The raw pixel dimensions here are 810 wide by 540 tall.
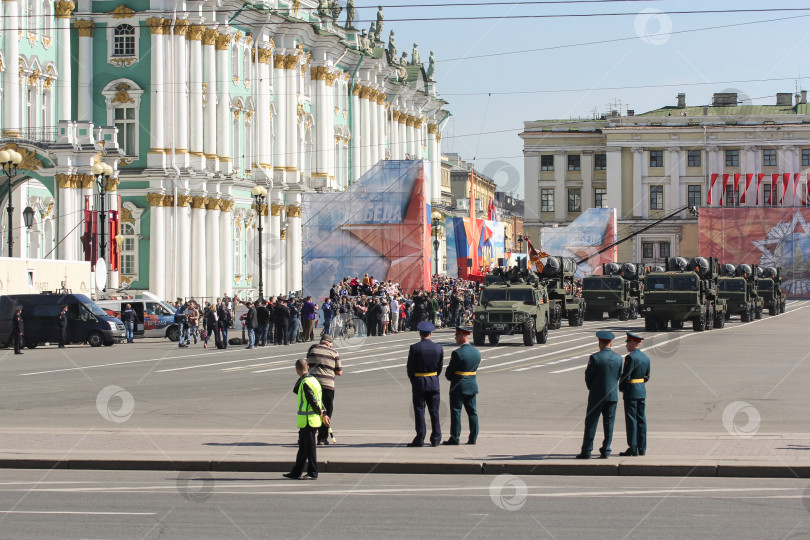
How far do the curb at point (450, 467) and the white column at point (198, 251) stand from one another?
4731 cm

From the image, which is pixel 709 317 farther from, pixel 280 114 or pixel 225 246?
pixel 280 114

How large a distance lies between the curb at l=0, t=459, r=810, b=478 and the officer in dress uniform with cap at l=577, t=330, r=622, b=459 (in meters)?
0.59

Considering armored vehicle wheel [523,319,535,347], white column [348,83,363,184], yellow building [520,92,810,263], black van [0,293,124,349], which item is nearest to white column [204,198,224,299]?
black van [0,293,124,349]

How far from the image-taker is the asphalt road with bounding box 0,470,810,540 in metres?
11.2

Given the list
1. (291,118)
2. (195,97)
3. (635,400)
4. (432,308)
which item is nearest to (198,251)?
(195,97)

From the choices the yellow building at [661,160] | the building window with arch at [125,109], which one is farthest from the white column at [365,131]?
the yellow building at [661,160]

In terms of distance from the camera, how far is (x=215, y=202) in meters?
64.0

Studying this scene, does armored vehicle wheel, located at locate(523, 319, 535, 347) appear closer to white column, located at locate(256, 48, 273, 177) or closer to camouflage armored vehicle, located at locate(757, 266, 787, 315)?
white column, located at locate(256, 48, 273, 177)

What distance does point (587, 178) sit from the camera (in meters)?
136

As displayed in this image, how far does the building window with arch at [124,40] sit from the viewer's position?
60.0m

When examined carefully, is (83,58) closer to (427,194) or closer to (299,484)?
(427,194)

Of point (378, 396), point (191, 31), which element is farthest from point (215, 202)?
point (378, 396)

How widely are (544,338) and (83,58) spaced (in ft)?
91.7

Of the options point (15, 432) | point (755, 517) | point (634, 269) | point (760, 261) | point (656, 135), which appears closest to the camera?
point (755, 517)
